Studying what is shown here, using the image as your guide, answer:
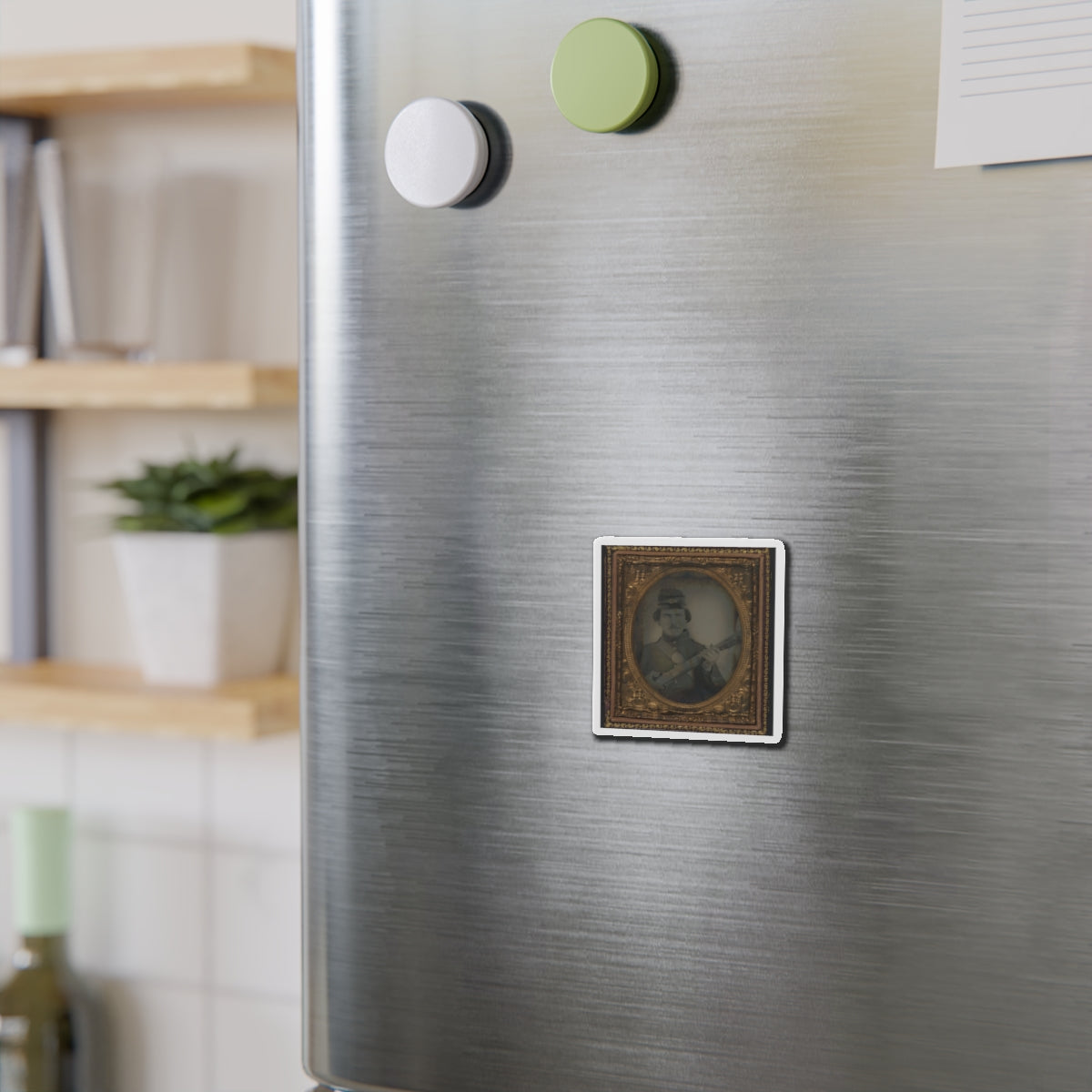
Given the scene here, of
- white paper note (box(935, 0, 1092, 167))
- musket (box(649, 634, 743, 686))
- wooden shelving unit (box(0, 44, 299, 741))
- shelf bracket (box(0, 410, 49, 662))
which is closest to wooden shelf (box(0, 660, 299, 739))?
wooden shelving unit (box(0, 44, 299, 741))

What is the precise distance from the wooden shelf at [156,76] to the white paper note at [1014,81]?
670 mm

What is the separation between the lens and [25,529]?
1284 millimetres

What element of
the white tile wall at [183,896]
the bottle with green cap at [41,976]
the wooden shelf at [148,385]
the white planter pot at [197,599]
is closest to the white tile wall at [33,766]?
the white tile wall at [183,896]

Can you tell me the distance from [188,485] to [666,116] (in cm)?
68

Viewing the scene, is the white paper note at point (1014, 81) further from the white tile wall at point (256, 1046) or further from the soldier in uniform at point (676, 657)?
the white tile wall at point (256, 1046)

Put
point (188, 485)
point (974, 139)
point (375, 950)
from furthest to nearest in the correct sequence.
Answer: point (188, 485) → point (375, 950) → point (974, 139)

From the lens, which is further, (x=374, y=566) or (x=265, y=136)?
(x=265, y=136)

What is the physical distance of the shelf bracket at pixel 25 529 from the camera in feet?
4.20

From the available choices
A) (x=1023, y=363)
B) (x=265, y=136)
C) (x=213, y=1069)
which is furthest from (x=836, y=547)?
(x=213, y=1069)

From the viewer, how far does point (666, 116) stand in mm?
534

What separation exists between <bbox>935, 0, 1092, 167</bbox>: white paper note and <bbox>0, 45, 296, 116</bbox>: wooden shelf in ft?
2.20

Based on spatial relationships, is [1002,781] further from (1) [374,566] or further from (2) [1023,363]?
(1) [374,566]

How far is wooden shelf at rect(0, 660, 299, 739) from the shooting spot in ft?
3.44

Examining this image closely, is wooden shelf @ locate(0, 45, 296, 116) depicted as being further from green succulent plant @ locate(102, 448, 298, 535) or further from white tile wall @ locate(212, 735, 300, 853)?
white tile wall @ locate(212, 735, 300, 853)
